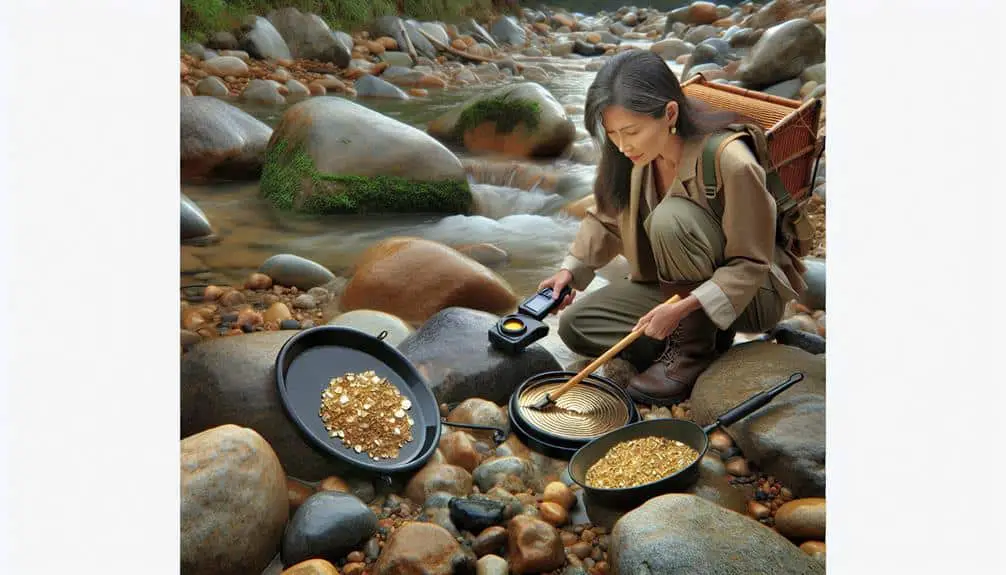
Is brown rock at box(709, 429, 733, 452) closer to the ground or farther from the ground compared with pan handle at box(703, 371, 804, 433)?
closer to the ground

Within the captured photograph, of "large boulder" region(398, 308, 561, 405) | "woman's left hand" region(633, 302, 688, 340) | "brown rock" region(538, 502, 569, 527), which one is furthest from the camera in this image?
"large boulder" region(398, 308, 561, 405)

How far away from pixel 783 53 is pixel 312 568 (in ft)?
6.01

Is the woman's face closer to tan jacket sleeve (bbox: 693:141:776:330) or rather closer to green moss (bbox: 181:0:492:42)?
tan jacket sleeve (bbox: 693:141:776:330)

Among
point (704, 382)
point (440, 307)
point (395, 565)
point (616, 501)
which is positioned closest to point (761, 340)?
point (704, 382)

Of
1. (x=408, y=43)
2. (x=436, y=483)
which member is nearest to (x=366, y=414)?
(x=436, y=483)

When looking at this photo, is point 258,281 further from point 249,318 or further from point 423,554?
point 423,554

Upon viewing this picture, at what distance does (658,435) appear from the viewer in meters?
1.73

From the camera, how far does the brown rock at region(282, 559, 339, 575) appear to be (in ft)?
4.47

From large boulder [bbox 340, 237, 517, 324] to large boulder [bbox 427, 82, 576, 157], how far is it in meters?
1.18

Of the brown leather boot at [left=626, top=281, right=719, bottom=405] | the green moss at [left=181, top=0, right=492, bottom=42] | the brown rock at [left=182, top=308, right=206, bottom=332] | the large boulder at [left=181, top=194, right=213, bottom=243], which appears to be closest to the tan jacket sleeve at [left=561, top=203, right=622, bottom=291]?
the brown leather boot at [left=626, top=281, right=719, bottom=405]

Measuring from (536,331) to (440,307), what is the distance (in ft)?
1.32

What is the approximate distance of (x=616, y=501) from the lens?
1566 mm

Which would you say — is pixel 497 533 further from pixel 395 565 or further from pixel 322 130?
pixel 322 130

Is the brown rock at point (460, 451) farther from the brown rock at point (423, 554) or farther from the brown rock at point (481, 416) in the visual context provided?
the brown rock at point (423, 554)
